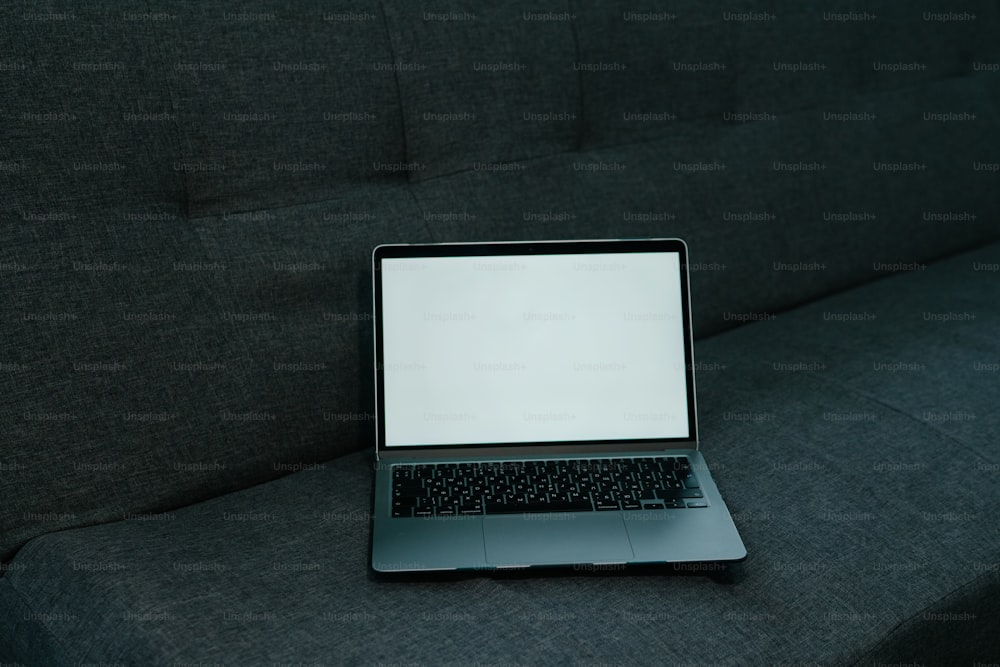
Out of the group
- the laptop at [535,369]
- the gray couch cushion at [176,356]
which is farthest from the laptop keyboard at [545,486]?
the gray couch cushion at [176,356]

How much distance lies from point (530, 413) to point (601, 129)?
0.51 meters

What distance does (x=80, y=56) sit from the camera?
1.04 meters

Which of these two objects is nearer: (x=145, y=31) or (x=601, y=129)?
(x=145, y=31)

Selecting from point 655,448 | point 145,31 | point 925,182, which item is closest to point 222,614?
point 655,448

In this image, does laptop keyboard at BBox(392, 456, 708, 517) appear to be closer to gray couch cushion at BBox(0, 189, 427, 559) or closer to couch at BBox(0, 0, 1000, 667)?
couch at BBox(0, 0, 1000, 667)

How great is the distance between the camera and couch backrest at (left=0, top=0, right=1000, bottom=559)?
103 cm

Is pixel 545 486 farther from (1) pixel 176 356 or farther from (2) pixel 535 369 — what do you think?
(1) pixel 176 356

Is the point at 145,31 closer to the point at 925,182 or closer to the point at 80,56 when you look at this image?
the point at 80,56

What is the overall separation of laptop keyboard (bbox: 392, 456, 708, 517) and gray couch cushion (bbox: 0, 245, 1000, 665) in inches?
2.4

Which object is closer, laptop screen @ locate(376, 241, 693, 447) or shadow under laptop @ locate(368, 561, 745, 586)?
shadow under laptop @ locate(368, 561, 745, 586)

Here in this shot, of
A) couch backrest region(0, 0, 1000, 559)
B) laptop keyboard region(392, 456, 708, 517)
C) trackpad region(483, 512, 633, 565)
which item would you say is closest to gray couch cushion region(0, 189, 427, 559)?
couch backrest region(0, 0, 1000, 559)

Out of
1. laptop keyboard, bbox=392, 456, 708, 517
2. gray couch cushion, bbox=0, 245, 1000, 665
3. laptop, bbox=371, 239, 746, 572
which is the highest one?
laptop, bbox=371, 239, 746, 572

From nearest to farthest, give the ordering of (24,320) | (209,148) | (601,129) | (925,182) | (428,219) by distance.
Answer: (24,320) → (209,148) → (428,219) → (601,129) → (925,182)

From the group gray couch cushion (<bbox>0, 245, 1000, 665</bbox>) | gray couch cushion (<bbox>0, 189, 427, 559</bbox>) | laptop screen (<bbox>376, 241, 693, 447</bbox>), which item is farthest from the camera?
laptop screen (<bbox>376, 241, 693, 447</bbox>)
